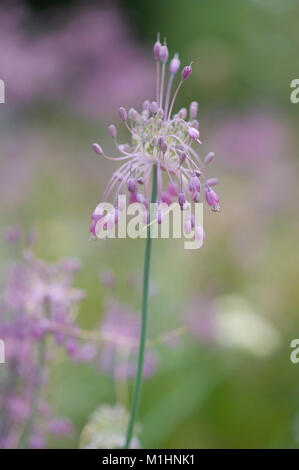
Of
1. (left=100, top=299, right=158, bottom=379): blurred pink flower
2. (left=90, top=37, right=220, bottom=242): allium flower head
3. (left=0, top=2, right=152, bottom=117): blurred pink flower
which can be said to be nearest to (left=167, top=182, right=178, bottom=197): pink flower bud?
(left=90, top=37, right=220, bottom=242): allium flower head

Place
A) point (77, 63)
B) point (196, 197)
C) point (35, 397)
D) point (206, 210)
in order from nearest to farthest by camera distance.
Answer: point (196, 197)
point (35, 397)
point (206, 210)
point (77, 63)

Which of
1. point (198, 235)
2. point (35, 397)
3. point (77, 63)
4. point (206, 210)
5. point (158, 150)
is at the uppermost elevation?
point (77, 63)

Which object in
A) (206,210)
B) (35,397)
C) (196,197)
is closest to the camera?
(196,197)

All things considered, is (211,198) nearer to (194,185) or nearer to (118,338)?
(194,185)

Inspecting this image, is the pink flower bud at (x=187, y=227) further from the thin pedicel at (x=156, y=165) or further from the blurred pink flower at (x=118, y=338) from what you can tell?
the blurred pink flower at (x=118, y=338)

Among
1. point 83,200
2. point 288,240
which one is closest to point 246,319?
point 288,240

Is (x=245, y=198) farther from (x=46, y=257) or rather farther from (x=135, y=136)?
(x=135, y=136)

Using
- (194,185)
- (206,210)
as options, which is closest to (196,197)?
(194,185)

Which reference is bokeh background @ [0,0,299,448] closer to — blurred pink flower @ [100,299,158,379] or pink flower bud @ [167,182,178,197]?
blurred pink flower @ [100,299,158,379]

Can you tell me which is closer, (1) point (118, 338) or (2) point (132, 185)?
(2) point (132, 185)
